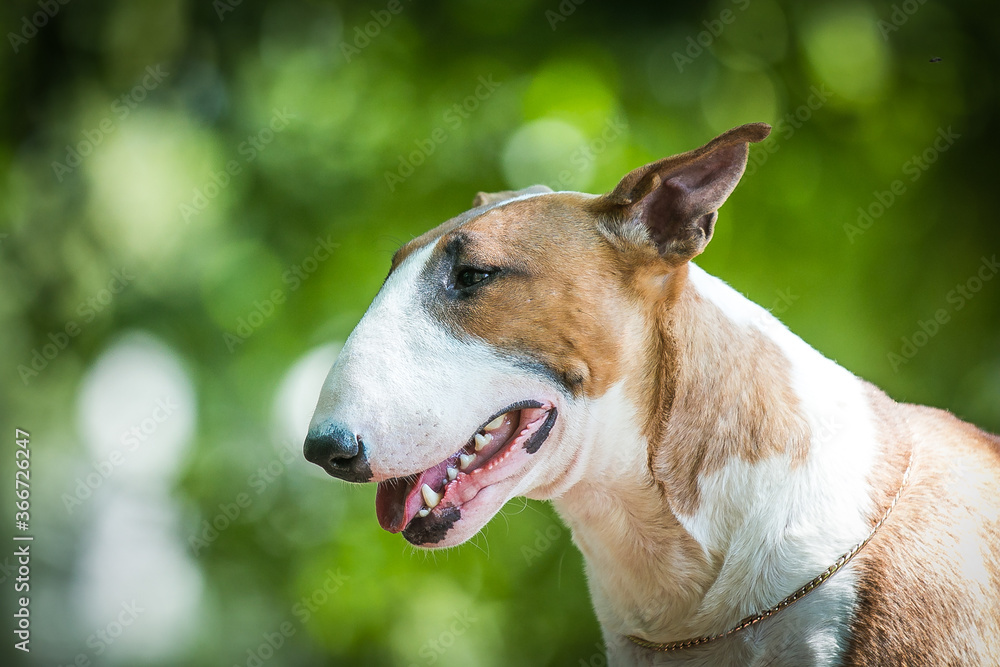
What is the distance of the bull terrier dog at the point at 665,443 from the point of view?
175 cm

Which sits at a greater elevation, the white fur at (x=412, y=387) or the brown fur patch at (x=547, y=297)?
the brown fur patch at (x=547, y=297)

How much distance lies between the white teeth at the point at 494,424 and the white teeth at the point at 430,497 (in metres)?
0.18

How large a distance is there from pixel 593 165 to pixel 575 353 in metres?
2.50

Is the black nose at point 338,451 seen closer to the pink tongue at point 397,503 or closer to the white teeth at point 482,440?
the pink tongue at point 397,503

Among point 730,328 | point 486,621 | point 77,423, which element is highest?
point 730,328

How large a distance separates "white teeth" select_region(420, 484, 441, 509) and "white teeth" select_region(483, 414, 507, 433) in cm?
18

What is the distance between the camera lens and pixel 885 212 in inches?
163

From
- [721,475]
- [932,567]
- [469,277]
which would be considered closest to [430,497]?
[469,277]

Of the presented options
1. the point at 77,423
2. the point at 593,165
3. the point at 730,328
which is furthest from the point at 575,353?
the point at 77,423

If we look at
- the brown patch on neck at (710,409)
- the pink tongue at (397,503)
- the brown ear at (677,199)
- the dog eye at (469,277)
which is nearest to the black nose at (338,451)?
the pink tongue at (397,503)

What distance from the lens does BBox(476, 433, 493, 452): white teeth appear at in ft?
6.05

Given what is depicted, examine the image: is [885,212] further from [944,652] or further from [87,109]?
[87,109]

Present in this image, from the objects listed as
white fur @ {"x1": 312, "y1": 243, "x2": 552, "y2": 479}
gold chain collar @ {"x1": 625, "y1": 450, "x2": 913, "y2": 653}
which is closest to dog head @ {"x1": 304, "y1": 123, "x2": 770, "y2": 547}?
white fur @ {"x1": 312, "y1": 243, "x2": 552, "y2": 479}

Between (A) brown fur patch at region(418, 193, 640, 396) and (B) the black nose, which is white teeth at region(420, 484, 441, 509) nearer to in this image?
(B) the black nose
